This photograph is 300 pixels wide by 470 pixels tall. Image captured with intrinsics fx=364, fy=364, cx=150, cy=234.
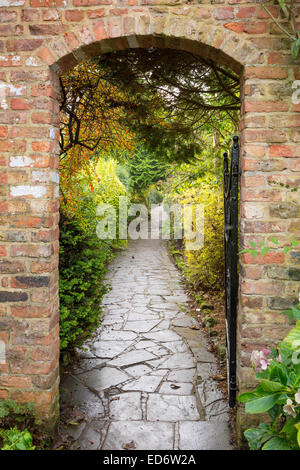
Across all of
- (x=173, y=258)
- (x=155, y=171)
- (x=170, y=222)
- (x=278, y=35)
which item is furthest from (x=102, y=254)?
(x=155, y=171)

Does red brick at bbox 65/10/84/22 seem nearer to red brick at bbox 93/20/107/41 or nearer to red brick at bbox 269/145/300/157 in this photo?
red brick at bbox 93/20/107/41

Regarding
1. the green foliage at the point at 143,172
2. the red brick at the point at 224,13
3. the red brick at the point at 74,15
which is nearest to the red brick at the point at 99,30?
the red brick at the point at 74,15

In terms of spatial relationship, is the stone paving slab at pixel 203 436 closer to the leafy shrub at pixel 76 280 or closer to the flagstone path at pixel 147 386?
the flagstone path at pixel 147 386

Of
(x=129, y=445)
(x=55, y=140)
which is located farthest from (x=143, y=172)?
(x=129, y=445)

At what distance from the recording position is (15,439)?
7.46 ft

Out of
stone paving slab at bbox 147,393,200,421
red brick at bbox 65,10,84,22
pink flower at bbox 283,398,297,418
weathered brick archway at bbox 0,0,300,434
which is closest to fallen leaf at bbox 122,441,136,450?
stone paving slab at bbox 147,393,200,421

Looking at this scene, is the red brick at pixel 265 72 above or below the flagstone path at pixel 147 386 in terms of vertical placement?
above

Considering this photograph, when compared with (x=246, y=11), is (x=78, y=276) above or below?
below

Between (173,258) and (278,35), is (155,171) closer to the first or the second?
(173,258)

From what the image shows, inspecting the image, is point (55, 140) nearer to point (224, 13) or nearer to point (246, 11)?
point (224, 13)

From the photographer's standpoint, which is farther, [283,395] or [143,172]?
[143,172]

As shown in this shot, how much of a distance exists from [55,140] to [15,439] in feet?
6.56

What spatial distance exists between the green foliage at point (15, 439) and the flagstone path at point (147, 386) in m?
0.47

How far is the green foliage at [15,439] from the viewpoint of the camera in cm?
222
